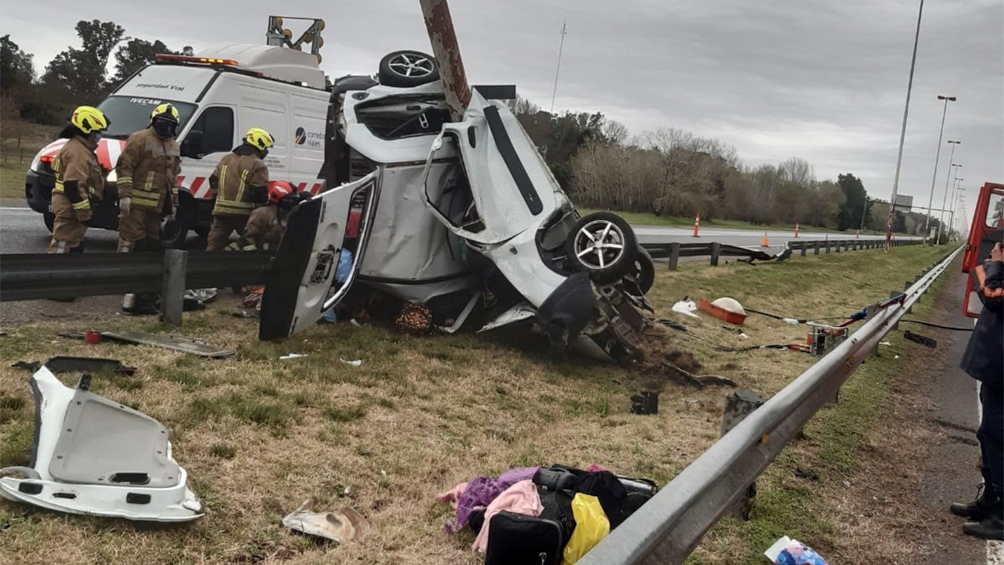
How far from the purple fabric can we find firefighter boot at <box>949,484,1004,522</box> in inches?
87.1

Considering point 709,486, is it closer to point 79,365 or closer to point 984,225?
point 79,365

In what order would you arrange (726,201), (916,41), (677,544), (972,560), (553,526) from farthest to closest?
1. (726,201)
2. (916,41)
3. (972,560)
4. (553,526)
5. (677,544)

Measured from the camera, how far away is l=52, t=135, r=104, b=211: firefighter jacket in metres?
7.13

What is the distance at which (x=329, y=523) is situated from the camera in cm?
303

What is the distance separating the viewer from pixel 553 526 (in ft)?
8.69

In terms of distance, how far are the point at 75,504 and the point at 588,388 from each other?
12.5 ft

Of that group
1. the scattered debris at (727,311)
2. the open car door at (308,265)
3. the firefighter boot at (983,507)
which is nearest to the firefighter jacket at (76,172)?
the open car door at (308,265)

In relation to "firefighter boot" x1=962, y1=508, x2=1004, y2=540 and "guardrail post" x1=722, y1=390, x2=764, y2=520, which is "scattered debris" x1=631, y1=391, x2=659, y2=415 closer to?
"guardrail post" x1=722, y1=390, x2=764, y2=520

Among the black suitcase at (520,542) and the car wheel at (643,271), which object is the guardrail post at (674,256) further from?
the black suitcase at (520,542)

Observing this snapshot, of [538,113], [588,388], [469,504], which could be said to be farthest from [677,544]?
[538,113]

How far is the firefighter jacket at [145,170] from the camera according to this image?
7.37 m

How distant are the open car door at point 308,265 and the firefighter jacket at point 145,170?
2.47m

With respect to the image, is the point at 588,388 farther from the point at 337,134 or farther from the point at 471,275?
the point at 337,134

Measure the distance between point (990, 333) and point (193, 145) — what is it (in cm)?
900
